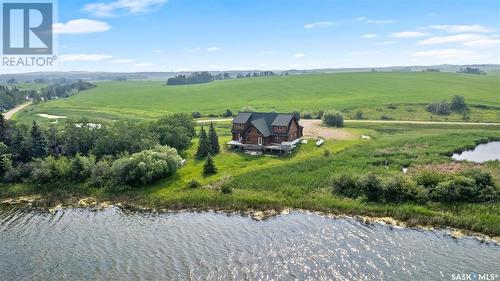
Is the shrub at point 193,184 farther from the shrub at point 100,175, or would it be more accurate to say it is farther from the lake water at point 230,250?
the shrub at point 100,175

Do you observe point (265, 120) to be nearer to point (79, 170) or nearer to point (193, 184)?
point (193, 184)

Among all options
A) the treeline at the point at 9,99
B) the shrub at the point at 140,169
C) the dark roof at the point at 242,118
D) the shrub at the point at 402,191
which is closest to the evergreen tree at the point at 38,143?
the shrub at the point at 140,169

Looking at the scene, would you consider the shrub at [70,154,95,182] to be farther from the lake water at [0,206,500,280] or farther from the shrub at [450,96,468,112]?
the shrub at [450,96,468,112]

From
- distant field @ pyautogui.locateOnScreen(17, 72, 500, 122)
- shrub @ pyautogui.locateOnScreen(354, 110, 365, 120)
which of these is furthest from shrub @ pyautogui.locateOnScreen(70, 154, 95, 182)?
shrub @ pyautogui.locateOnScreen(354, 110, 365, 120)

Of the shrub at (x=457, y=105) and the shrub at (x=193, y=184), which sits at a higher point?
the shrub at (x=457, y=105)

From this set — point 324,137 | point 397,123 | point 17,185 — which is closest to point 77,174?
point 17,185

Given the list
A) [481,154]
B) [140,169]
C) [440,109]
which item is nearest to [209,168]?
[140,169]

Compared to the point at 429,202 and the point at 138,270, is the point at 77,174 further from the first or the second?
the point at 429,202
